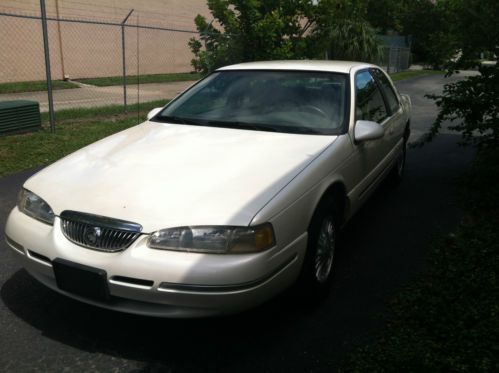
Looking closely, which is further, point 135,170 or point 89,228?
point 135,170

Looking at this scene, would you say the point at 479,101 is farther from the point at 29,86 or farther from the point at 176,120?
the point at 29,86

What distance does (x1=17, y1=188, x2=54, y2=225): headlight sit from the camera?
275cm

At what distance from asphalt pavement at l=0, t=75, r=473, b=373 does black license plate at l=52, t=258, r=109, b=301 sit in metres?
0.36

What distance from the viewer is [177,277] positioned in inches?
93.7

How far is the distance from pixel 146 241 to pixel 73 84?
17055mm

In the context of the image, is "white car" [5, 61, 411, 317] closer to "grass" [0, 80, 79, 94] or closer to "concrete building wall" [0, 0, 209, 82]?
"concrete building wall" [0, 0, 209, 82]

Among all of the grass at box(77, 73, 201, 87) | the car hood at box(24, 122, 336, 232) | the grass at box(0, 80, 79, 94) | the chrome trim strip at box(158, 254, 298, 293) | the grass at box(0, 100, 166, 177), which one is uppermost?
the car hood at box(24, 122, 336, 232)

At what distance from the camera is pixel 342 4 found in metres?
12.2

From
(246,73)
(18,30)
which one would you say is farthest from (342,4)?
(18,30)

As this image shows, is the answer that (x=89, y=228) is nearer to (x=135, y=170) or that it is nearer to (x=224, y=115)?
(x=135, y=170)

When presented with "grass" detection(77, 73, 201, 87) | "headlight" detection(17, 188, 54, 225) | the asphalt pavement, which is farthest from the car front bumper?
"grass" detection(77, 73, 201, 87)

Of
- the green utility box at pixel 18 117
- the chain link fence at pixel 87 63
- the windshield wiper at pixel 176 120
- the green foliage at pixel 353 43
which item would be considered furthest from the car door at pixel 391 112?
the green foliage at pixel 353 43

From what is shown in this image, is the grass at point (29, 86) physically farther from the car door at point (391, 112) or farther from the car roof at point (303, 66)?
the car door at point (391, 112)

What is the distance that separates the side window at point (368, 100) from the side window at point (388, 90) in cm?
23
